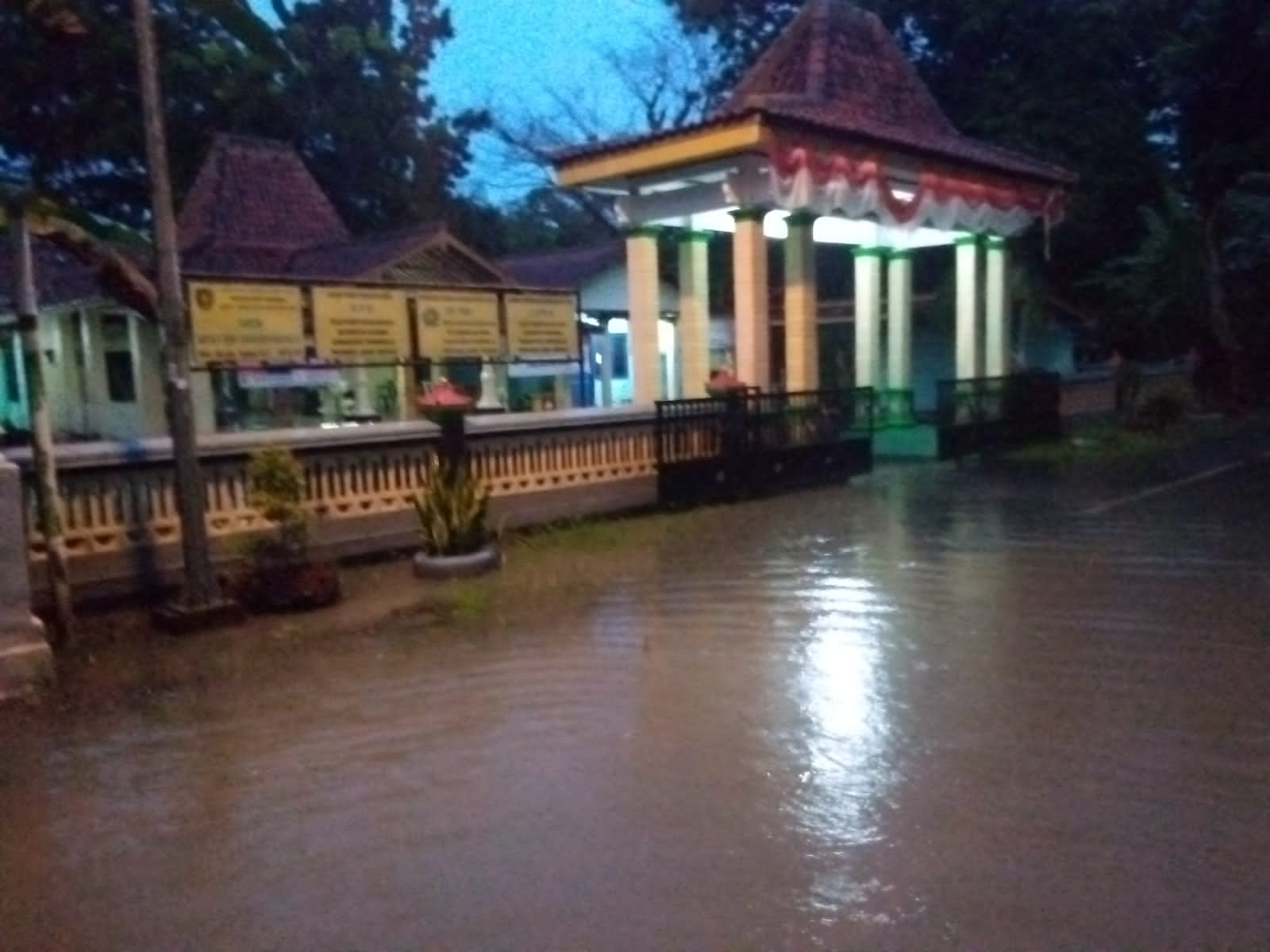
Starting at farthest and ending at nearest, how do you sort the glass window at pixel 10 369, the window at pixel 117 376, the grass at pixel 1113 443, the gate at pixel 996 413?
1. the glass window at pixel 10 369
2. the window at pixel 117 376
3. the gate at pixel 996 413
4. the grass at pixel 1113 443

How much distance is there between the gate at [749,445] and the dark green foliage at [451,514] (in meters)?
3.29

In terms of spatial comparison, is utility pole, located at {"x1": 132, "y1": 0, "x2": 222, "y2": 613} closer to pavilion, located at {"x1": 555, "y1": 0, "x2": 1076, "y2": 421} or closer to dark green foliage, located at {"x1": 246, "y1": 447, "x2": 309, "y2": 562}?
dark green foliage, located at {"x1": 246, "y1": 447, "x2": 309, "y2": 562}

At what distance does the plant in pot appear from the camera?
826 cm

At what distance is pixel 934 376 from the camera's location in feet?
84.0

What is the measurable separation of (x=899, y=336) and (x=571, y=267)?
6.97 meters

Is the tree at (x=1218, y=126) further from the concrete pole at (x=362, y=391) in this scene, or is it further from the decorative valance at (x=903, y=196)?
the concrete pole at (x=362, y=391)

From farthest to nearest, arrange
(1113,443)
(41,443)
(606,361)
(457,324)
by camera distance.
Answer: (606,361) → (1113,443) → (457,324) → (41,443)

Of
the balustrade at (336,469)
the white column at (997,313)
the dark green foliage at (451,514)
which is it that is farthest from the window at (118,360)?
the white column at (997,313)

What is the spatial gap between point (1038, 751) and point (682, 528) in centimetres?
654

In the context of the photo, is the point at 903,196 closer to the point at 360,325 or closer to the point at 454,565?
the point at 360,325

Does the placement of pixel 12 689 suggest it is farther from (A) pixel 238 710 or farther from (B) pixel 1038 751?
(B) pixel 1038 751

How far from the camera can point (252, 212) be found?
20.6 metres

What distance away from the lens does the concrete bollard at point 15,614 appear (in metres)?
6.46

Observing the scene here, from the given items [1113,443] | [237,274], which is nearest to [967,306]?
[1113,443]
